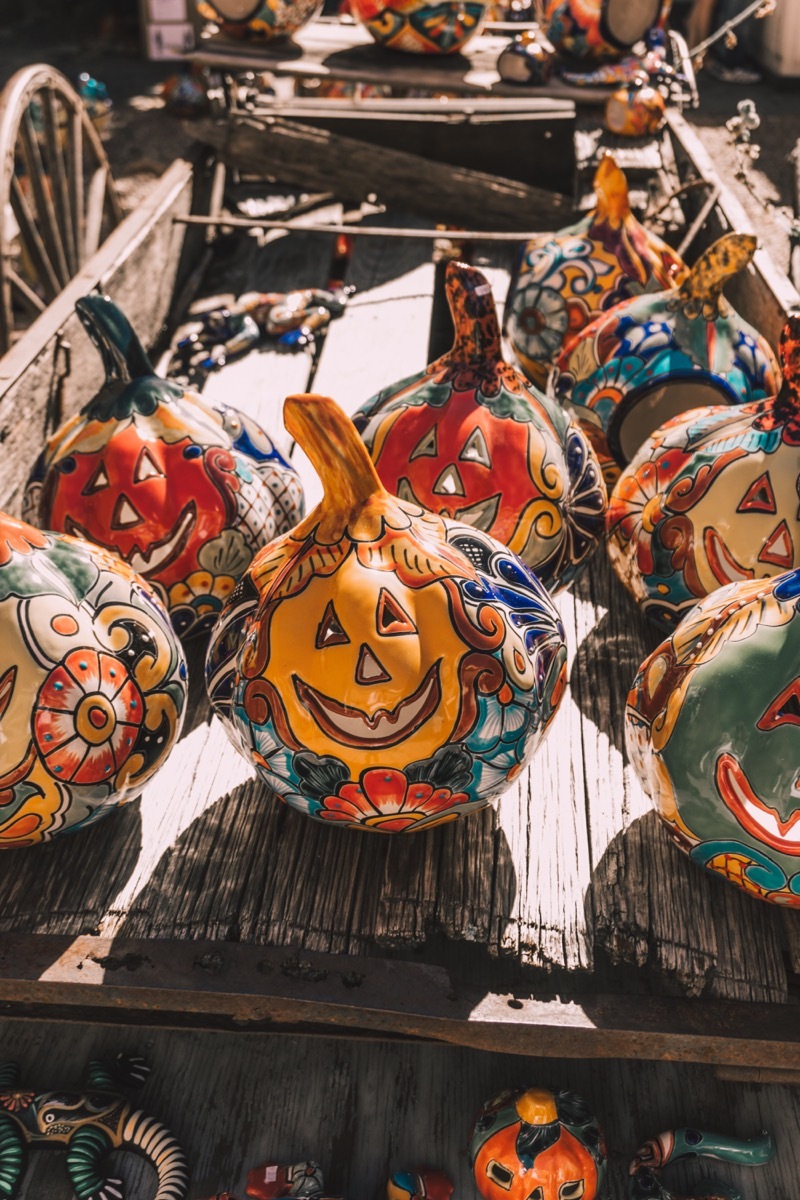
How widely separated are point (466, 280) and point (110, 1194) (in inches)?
55.7

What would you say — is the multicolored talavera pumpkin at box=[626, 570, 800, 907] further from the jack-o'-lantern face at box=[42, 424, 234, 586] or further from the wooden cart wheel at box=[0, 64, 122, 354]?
the wooden cart wheel at box=[0, 64, 122, 354]

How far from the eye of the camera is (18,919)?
140cm

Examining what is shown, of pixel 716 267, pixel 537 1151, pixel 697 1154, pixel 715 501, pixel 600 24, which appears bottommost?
pixel 697 1154

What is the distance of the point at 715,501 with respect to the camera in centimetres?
158

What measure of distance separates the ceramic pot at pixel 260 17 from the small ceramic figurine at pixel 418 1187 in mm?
3533

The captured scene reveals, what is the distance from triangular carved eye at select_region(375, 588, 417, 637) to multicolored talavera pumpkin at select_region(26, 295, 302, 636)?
53 centimetres

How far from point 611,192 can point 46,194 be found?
1953mm

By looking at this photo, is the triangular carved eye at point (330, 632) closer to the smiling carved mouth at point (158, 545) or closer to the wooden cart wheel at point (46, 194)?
the smiling carved mouth at point (158, 545)

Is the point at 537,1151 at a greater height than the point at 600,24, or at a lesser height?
lesser

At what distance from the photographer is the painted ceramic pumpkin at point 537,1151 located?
57.9 inches

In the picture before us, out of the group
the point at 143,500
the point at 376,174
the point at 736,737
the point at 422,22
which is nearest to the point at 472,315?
the point at 143,500

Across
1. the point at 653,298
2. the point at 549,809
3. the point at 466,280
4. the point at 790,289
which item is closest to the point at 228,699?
the point at 549,809

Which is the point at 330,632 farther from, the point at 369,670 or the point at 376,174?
the point at 376,174

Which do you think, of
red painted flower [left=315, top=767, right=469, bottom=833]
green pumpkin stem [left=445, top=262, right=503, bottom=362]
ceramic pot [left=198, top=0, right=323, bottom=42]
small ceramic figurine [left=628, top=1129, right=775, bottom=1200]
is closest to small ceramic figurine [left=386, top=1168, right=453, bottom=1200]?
small ceramic figurine [left=628, top=1129, right=775, bottom=1200]
